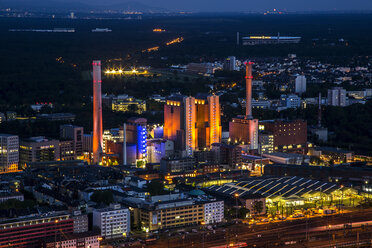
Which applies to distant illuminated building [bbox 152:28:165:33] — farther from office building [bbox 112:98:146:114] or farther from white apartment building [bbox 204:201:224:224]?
white apartment building [bbox 204:201:224:224]

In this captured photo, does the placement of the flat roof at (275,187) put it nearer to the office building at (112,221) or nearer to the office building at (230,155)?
the office building at (230,155)

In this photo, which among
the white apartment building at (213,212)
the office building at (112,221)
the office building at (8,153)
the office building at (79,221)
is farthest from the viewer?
the office building at (8,153)

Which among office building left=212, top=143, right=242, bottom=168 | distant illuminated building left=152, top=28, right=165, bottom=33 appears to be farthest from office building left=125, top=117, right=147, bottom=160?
distant illuminated building left=152, top=28, right=165, bottom=33

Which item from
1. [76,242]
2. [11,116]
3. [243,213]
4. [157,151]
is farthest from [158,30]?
[76,242]

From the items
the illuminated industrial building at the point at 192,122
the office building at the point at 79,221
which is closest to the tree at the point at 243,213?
the office building at the point at 79,221

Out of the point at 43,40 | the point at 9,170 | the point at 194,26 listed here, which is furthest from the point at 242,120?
the point at 194,26

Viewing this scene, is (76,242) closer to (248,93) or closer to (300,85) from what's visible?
(248,93)
